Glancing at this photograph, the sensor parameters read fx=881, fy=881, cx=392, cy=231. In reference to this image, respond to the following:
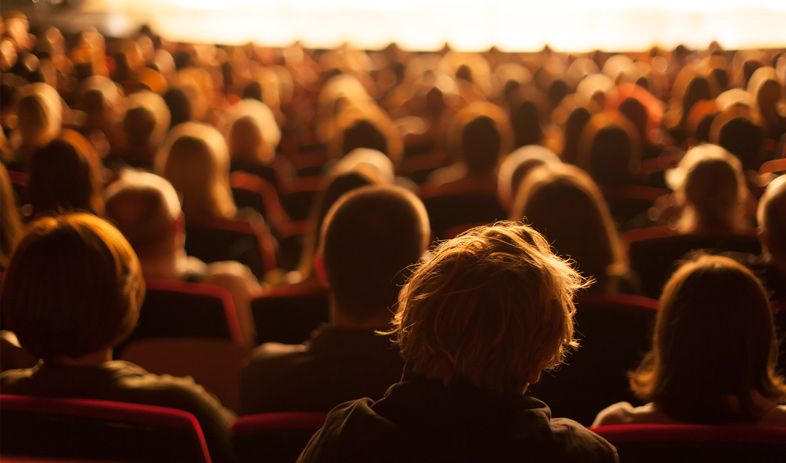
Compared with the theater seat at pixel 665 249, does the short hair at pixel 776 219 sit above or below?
above

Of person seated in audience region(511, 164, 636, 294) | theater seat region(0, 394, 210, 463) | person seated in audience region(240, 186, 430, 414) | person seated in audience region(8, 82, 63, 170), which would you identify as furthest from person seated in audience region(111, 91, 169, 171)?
theater seat region(0, 394, 210, 463)

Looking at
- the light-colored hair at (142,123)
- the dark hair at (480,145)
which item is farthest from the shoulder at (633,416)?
the light-colored hair at (142,123)

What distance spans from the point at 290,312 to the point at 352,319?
0.74 metres

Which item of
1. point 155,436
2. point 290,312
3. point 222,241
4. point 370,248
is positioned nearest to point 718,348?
point 370,248

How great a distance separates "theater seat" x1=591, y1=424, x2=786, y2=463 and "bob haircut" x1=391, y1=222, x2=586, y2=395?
305 millimetres

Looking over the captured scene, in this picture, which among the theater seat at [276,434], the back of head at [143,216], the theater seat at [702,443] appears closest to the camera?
the theater seat at [702,443]

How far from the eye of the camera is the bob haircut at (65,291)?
1992 mm

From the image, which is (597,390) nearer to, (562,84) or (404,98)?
(562,84)

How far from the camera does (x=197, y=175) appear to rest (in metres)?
4.41

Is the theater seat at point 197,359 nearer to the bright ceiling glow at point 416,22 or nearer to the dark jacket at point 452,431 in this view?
the dark jacket at point 452,431

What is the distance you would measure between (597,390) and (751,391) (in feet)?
2.83

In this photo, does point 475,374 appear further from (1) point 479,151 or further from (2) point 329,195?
(1) point 479,151

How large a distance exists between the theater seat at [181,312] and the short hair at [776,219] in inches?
74.5

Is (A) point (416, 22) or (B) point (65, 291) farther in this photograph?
(A) point (416, 22)
